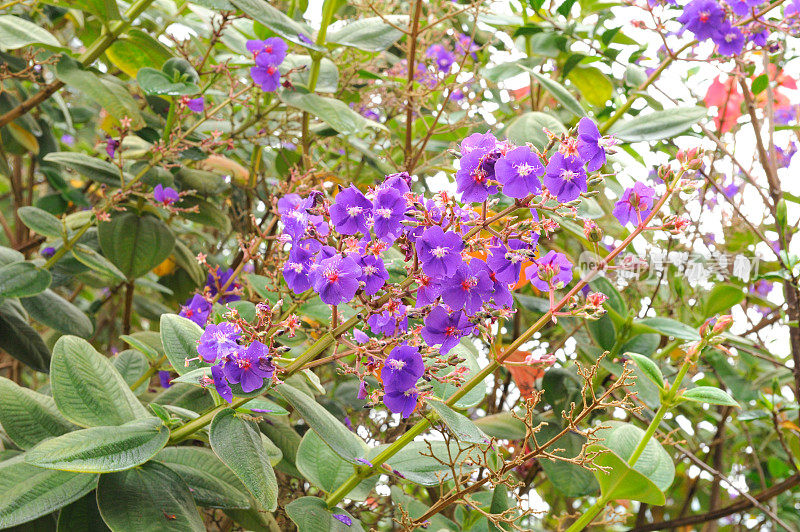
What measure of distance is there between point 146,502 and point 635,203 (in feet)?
2.17

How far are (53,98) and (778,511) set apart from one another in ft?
6.27

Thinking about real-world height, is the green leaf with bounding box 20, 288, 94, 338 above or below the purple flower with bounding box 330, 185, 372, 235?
below

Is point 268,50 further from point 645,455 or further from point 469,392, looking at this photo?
point 645,455

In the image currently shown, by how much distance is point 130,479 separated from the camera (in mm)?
843

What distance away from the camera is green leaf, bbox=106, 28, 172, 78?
1366 mm

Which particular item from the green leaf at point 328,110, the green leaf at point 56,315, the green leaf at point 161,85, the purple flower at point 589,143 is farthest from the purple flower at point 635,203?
the green leaf at point 56,315

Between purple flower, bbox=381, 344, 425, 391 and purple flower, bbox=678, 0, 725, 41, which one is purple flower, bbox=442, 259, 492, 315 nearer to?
purple flower, bbox=381, 344, 425, 391

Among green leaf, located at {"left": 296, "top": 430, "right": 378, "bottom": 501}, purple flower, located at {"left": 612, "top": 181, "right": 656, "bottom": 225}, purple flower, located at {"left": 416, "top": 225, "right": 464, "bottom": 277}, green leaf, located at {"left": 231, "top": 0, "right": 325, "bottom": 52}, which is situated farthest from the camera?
green leaf, located at {"left": 231, "top": 0, "right": 325, "bottom": 52}

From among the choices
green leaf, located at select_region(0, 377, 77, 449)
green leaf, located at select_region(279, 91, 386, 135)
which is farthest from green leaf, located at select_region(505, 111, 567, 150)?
green leaf, located at select_region(0, 377, 77, 449)

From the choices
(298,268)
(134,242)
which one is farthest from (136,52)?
(298,268)

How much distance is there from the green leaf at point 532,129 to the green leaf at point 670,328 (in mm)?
352

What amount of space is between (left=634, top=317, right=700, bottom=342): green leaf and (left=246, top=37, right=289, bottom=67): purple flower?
808 millimetres

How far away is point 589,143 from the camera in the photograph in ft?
2.49

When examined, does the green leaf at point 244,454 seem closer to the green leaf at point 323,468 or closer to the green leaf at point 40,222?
the green leaf at point 323,468
